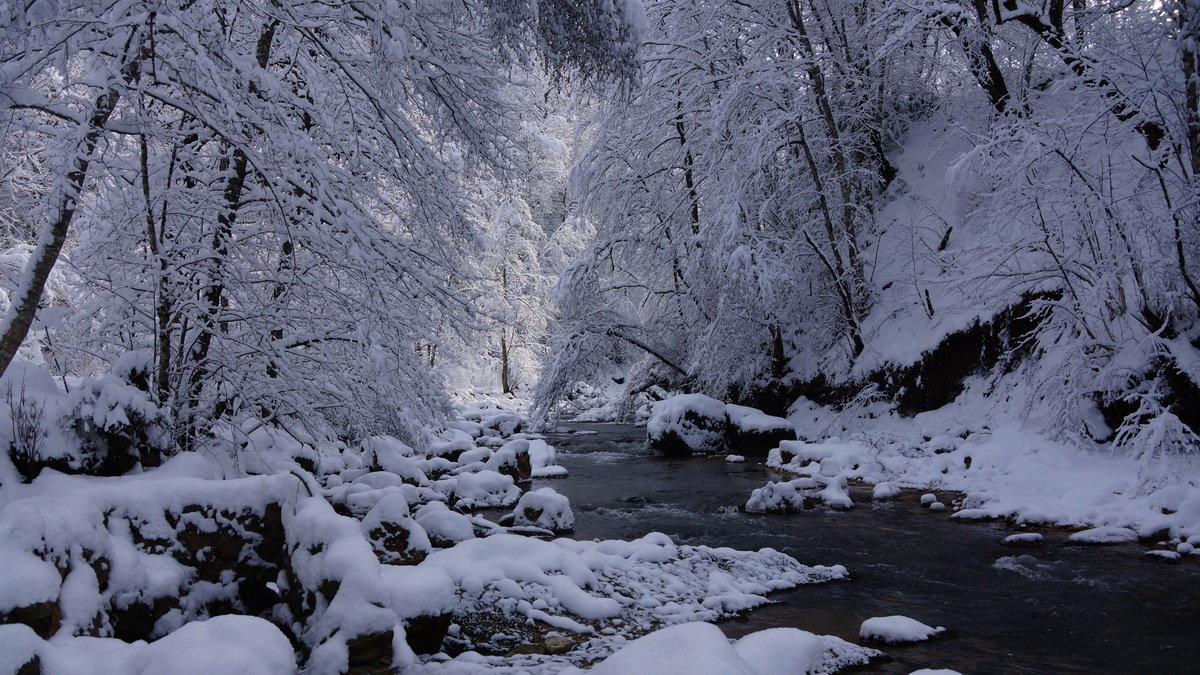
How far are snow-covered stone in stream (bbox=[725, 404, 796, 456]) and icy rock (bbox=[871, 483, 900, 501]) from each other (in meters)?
4.27

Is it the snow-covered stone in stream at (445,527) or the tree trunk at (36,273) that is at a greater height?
the tree trunk at (36,273)

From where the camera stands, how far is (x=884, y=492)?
32.0 ft

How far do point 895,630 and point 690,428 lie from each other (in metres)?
9.98

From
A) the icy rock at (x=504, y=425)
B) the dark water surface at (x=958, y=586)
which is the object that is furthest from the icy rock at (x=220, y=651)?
the icy rock at (x=504, y=425)

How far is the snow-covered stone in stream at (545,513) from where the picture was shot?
823 cm

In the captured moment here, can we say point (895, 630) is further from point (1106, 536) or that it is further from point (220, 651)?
point (220, 651)

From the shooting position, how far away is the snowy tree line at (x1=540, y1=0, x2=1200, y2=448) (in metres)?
8.00

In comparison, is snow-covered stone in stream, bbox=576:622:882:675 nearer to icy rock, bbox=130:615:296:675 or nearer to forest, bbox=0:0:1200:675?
forest, bbox=0:0:1200:675

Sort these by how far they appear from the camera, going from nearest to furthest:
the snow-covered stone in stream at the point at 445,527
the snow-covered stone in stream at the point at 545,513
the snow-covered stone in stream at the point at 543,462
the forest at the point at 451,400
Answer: the forest at the point at 451,400 → the snow-covered stone in stream at the point at 445,527 → the snow-covered stone in stream at the point at 545,513 → the snow-covered stone in stream at the point at 543,462

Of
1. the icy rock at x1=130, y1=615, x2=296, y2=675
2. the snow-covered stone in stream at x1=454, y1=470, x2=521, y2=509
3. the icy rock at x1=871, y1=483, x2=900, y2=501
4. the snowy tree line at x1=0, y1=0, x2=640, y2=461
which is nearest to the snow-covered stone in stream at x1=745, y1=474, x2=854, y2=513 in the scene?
the icy rock at x1=871, y1=483, x2=900, y2=501

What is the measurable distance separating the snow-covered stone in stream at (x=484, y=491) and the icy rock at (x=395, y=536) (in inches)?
132

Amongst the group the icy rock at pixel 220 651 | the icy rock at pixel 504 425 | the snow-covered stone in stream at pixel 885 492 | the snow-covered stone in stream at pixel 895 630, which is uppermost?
the icy rock at pixel 220 651

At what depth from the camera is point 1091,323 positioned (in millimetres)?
8508

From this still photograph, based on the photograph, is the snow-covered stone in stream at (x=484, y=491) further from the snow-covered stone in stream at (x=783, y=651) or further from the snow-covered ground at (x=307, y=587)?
the snow-covered stone in stream at (x=783, y=651)
